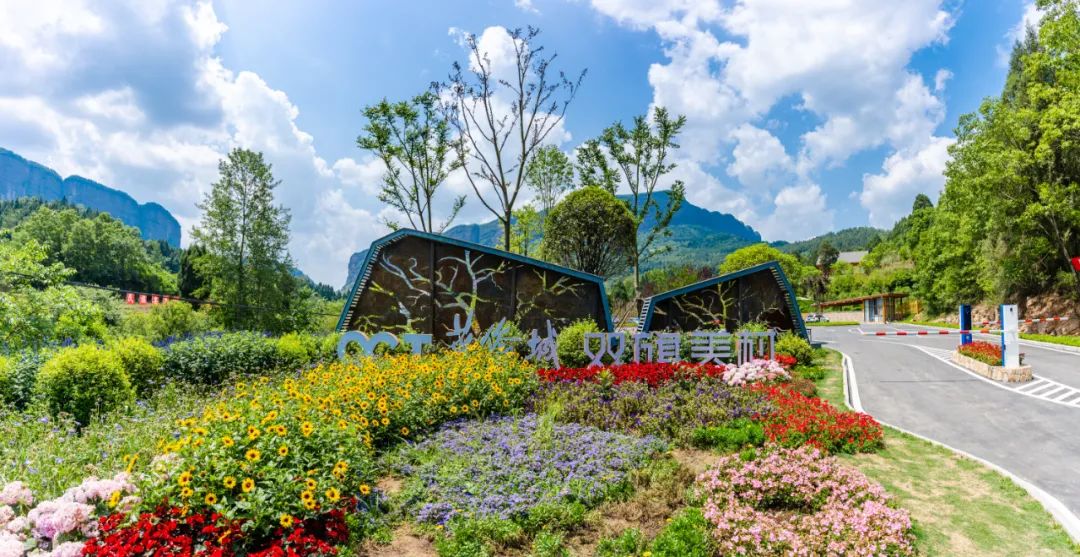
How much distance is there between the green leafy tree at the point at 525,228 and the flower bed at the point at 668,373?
864 inches

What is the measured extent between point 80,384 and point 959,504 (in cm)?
1214

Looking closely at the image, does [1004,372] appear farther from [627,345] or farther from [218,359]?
[218,359]

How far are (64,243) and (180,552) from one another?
6796 cm

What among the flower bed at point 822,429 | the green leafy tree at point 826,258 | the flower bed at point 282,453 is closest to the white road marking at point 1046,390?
the flower bed at point 822,429

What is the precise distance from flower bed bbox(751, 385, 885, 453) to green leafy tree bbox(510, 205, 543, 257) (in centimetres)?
2563

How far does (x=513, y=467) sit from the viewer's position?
242 inches

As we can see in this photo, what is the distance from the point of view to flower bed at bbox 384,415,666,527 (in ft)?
17.5

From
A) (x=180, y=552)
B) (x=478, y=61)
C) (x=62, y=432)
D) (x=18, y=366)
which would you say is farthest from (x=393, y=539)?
(x=478, y=61)

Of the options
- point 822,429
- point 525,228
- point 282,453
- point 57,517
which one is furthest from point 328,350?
point 525,228

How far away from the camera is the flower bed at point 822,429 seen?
7.46 metres

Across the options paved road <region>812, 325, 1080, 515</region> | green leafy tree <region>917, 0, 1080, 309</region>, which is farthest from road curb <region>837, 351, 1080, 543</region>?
green leafy tree <region>917, 0, 1080, 309</region>

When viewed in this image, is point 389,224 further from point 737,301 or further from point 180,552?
point 180,552

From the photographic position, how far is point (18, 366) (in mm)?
9625

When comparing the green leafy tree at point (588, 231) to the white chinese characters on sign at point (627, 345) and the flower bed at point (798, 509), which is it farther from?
the flower bed at point (798, 509)
